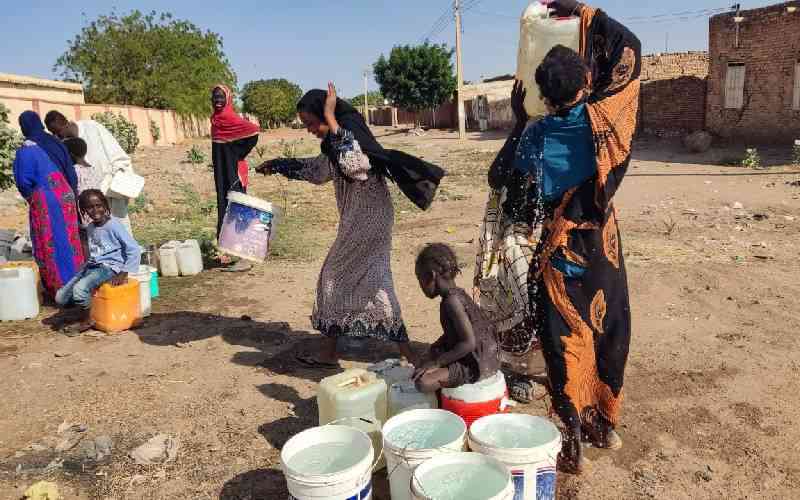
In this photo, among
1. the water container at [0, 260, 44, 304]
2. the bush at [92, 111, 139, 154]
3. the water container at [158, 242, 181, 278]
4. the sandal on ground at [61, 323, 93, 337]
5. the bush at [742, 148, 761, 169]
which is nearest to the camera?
the sandal on ground at [61, 323, 93, 337]

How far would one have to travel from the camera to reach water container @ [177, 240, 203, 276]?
6184mm

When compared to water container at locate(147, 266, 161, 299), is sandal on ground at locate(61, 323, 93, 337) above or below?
below

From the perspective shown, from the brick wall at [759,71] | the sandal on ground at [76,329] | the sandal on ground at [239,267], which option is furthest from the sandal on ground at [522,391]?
the brick wall at [759,71]

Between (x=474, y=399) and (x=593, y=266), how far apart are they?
2.47 ft

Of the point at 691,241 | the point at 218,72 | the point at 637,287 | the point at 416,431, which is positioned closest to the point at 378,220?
the point at 416,431

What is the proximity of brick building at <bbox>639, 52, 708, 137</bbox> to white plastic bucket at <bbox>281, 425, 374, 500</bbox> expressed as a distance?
57.1 ft

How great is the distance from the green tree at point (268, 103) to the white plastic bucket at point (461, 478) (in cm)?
6266

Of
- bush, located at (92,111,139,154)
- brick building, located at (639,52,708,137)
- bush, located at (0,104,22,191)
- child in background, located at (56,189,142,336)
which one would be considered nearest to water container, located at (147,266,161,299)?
child in background, located at (56,189,142,336)

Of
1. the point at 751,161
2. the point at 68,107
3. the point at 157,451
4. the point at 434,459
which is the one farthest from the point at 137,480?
the point at 68,107

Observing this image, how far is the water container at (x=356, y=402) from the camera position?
8.48ft

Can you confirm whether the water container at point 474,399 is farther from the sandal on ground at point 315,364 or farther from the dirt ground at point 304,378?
the sandal on ground at point 315,364

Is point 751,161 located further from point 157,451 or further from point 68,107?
point 68,107

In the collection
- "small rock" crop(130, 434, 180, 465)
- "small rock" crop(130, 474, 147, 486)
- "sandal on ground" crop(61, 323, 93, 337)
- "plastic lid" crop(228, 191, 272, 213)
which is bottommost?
"small rock" crop(130, 474, 147, 486)

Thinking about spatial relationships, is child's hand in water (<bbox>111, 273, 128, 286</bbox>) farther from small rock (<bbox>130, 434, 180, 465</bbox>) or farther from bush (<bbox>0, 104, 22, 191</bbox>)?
bush (<bbox>0, 104, 22, 191</bbox>)
